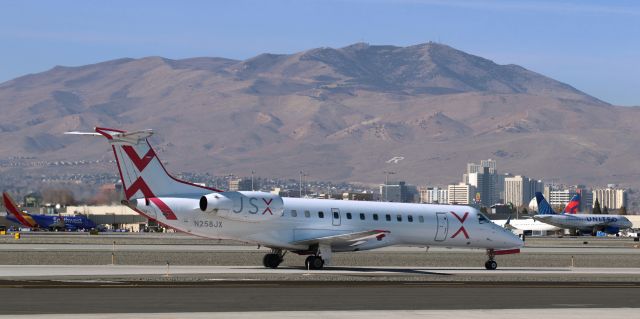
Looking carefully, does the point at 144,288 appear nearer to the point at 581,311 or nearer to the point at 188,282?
the point at 188,282

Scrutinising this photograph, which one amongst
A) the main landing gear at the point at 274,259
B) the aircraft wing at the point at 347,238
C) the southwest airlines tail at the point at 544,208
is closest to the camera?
the aircraft wing at the point at 347,238

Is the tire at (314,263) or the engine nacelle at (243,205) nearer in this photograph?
the engine nacelle at (243,205)

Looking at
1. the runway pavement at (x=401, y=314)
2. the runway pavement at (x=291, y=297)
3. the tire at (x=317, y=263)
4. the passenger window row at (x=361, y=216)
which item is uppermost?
the passenger window row at (x=361, y=216)

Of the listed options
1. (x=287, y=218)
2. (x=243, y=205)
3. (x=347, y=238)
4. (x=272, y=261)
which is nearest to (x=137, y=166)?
(x=243, y=205)

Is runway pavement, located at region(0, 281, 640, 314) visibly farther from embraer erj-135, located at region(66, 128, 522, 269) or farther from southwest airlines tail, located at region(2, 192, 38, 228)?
southwest airlines tail, located at region(2, 192, 38, 228)

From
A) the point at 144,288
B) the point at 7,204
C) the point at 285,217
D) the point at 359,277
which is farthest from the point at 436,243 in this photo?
the point at 7,204

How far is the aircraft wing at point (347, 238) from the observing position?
193 feet

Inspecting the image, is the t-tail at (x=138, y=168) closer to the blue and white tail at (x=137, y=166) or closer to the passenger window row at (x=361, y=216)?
the blue and white tail at (x=137, y=166)

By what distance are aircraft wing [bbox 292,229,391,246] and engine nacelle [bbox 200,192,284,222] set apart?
6.47ft

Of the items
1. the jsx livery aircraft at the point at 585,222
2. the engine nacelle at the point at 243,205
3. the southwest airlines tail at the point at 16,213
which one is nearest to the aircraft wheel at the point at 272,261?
the engine nacelle at the point at 243,205

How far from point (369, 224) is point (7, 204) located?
267 feet

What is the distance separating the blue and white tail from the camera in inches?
2181

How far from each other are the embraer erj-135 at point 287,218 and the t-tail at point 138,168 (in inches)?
1.7

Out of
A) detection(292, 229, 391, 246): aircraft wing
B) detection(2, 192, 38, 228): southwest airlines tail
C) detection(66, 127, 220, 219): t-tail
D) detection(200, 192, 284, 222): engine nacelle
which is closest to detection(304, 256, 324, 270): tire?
detection(292, 229, 391, 246): aircraft wing
